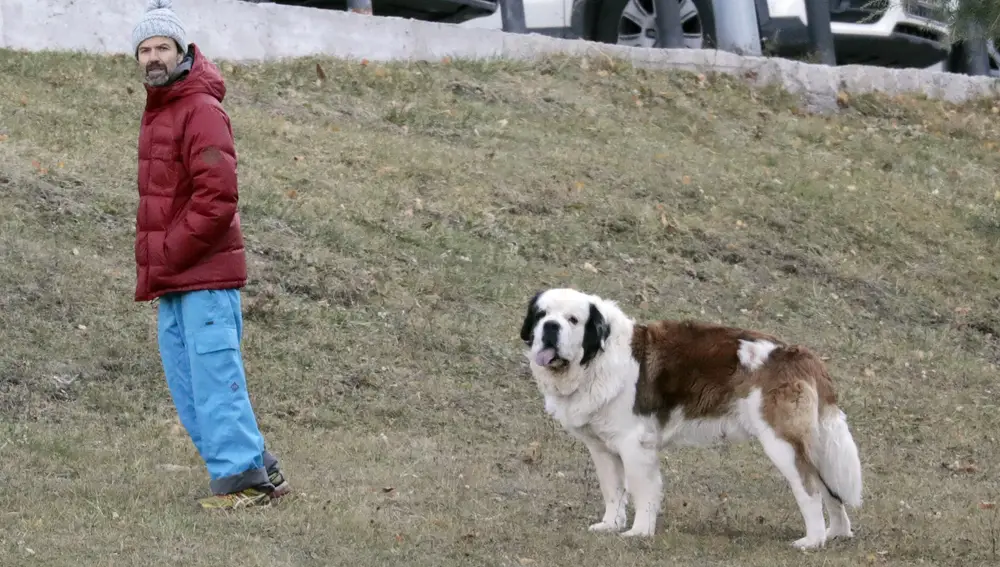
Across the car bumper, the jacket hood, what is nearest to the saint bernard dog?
the jacket hood

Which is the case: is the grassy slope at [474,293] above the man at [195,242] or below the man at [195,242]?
below

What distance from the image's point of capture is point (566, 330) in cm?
680

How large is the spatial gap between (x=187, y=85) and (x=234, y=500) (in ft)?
6.12

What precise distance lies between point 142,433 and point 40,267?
2.47m

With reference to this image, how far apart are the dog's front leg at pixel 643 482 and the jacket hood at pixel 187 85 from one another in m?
2.55

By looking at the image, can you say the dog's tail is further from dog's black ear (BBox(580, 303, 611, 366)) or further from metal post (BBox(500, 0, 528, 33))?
metal post (BBox(500, 0, 528, 33))

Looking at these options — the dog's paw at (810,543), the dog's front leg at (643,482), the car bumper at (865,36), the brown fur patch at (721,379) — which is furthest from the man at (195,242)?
the car bumper at (865,36)

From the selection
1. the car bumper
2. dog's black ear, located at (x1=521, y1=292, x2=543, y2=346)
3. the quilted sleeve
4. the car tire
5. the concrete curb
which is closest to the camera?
the quilted sleeve

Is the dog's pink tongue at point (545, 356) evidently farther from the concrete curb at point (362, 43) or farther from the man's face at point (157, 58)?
the concrete curb at point (362, 43)

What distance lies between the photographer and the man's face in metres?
6.30

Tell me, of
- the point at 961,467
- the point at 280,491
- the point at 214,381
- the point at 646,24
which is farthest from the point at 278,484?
the point at 646,24

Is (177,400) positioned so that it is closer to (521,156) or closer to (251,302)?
(251,302)

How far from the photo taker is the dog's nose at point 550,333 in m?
6.79

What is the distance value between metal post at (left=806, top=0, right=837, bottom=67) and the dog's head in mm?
13502
